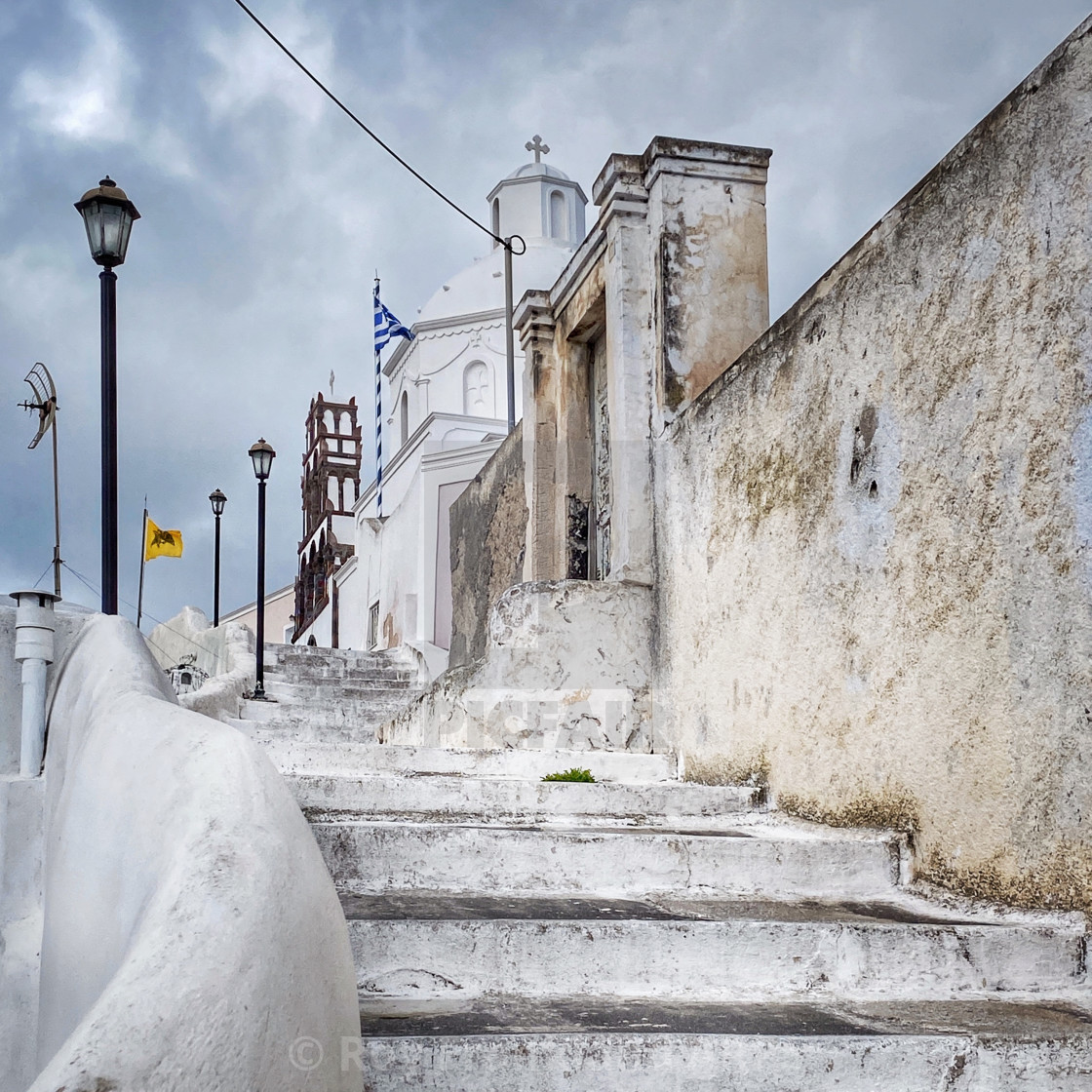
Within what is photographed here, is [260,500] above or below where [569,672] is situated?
above

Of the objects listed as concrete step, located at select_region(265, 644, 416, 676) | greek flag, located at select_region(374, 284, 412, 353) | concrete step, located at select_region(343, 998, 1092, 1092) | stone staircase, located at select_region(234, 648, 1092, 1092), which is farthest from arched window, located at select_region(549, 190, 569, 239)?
concrete step, located at select_region(343, 998, 1092, 1092)

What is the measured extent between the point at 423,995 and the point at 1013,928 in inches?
52.7

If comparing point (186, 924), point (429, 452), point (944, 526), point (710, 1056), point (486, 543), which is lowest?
point (710, 1056)

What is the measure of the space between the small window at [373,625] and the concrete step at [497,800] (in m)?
16.6

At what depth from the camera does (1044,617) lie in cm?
293

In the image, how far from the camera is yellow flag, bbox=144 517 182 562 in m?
20.3

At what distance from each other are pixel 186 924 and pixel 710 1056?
3.63 feet

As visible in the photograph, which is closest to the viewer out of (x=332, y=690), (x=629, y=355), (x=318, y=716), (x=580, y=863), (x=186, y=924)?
(x=186, y=924)

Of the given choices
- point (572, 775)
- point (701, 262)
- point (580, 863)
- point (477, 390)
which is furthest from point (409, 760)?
point (477, 390)

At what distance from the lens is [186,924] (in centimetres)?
153

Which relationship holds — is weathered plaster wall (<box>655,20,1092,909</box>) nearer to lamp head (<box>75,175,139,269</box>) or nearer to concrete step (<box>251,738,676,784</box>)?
concrete step (<box>251,738,676,784</box>)

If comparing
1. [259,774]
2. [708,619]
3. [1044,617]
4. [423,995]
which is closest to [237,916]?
[259,774]

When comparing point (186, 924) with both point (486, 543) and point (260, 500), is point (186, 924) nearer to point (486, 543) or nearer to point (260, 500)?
point (486, 543)

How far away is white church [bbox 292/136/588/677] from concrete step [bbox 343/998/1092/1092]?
538 inches
